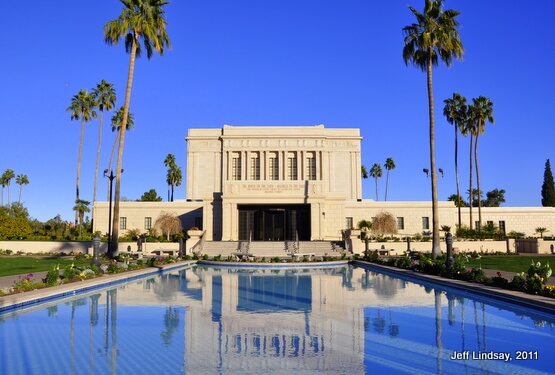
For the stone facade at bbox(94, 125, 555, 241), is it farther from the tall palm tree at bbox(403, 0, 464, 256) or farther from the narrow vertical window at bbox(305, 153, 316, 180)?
the tall palm tree at bbox(403, 0, 464, 256)

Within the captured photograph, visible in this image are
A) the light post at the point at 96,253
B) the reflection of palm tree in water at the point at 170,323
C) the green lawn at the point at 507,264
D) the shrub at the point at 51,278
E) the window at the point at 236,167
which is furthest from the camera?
the window at the point at 236,167

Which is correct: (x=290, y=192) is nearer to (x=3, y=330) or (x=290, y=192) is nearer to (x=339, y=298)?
(x=339, y=298)

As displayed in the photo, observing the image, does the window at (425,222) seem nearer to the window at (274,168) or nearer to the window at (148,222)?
the window at (274,168)

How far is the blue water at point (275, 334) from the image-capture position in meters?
6.34

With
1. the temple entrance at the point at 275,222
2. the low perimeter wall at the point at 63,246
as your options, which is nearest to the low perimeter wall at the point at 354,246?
the low perimeter wall at the point at 63,246

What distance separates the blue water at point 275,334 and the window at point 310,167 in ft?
112

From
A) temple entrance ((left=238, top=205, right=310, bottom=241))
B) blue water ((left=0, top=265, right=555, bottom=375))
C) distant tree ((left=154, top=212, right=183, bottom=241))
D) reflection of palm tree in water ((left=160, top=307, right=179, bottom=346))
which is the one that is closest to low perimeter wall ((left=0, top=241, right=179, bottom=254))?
distant tree ((left=154, top=212, right=183, bottom=241))

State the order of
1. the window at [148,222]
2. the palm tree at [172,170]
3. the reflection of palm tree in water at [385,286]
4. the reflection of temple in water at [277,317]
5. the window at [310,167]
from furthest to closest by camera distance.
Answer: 1. the palm tree at [172,170]
2. the window at [310,167]
3. the window at [148,222]
4. the reflection of palm tree in water at [385,286]
5. the reflection of temple in water at [277,317]

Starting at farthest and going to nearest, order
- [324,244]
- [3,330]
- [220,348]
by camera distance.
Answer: [324,244] < [3,330] < [220,348]

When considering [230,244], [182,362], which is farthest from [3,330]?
[230,244]

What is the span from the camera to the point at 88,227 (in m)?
50.2

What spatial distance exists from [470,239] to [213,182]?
2675 centimetres

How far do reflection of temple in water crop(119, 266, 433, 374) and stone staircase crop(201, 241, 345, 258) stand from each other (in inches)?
555

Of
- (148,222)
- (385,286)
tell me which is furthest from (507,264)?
(148,222)
